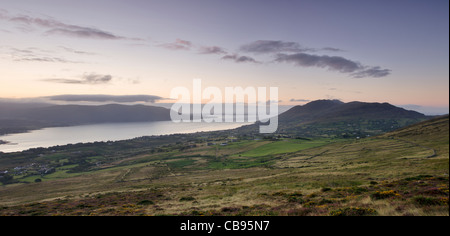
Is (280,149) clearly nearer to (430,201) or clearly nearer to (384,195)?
(384,195)

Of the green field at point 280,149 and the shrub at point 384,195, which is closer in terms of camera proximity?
the shrub at point 384,195

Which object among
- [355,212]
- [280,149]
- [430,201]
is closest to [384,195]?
[430,201]

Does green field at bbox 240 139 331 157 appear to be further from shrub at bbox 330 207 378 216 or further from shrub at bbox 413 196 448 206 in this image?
shrub at bbox 330 207 378 216

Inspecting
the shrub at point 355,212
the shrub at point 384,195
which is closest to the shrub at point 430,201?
the shrub at point 384,195

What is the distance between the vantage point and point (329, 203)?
56.4 ft

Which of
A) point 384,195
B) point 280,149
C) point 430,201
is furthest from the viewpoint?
point 280,149

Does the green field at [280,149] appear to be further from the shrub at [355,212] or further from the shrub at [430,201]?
the shrub at [355,212]

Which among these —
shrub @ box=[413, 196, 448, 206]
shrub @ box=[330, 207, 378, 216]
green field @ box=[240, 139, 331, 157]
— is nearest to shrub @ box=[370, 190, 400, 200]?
shrub @ box=[413, 196, 448, 206]

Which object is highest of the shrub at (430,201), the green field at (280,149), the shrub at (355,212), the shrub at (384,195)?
the shrub at (430,201)

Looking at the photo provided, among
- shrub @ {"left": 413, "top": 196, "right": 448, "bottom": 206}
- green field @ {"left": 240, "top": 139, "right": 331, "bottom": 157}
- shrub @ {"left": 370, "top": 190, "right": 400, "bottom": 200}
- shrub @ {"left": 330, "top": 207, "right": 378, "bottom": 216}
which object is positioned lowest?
green field @ {"left": 240, "top": 139, "right": 331, "bottom": 157}

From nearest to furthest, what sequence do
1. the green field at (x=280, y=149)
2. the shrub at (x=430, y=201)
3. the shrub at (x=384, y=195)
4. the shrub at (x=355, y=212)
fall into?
the shrub at (x=355, y=212) < the shrub at (x=430, y=201) < the shrub at (x=384, y=195) < the green field at (x=280, y=149)
